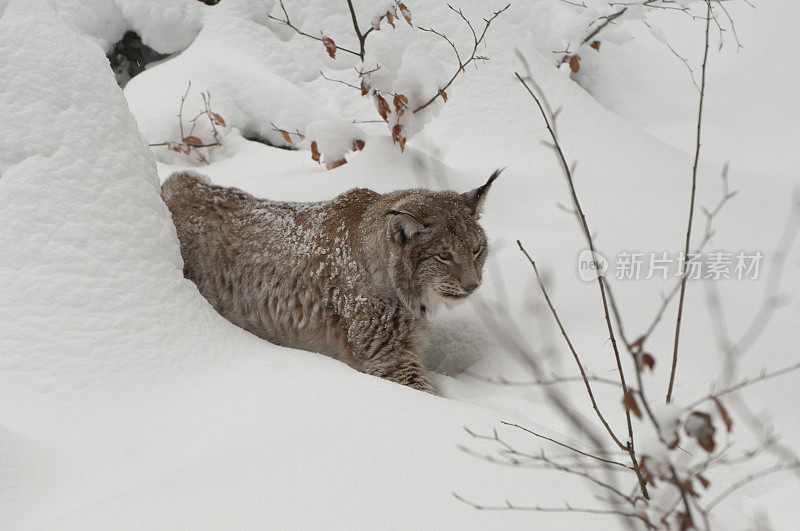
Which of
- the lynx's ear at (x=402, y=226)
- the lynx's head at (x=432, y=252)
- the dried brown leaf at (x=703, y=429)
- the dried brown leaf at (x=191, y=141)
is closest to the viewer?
the dried brown leaf at (x=703, y=429)

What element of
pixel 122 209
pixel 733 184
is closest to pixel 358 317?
pixel 122 209

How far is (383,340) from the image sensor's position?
3605 mm

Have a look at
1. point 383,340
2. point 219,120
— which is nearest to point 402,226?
point 383,340

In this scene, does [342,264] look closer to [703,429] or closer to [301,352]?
[301,352]

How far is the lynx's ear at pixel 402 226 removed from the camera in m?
3.38

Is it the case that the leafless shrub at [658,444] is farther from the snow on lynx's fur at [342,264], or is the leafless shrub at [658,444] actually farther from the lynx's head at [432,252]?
the snow on lynx's fur at [342,264]

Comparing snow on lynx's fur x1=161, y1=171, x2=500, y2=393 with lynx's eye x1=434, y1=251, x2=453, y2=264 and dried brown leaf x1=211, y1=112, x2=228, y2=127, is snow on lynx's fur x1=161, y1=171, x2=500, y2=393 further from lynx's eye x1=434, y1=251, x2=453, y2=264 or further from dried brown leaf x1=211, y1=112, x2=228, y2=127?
dried brown leaf x1=211, y1=112, x2=228, y2=127

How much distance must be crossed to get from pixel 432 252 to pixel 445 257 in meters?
0.08

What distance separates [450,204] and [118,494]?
7.66ft

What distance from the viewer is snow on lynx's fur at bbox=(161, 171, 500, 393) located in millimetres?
3547

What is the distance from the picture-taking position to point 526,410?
2.92 metres

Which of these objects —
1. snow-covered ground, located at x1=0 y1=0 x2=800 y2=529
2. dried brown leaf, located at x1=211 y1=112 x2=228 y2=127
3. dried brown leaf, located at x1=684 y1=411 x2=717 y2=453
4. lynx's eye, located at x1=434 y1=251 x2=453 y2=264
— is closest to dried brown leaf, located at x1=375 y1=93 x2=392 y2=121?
snow-covered ground, located at x1=0 y1=0 x2=800 y2=529

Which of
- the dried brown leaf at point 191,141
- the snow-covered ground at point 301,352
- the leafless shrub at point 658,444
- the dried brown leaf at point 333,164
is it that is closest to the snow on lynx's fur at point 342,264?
the snow-covered ground at point 301,352

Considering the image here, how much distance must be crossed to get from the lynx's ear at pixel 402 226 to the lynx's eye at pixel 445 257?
20 cm
